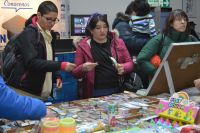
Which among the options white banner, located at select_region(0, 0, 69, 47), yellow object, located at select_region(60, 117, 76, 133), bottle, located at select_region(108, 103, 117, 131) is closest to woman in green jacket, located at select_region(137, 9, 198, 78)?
bottle, located at select_region(108, 103, 117, 131)

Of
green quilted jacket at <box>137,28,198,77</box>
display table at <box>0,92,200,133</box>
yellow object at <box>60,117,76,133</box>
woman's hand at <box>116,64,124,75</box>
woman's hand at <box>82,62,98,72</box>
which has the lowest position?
display table at <box>0,92,200,133</box>

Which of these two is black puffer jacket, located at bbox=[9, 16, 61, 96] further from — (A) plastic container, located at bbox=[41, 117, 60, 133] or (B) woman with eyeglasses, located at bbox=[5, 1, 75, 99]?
(A) plastic container, located at bbox=[41, 117, 60, 133]

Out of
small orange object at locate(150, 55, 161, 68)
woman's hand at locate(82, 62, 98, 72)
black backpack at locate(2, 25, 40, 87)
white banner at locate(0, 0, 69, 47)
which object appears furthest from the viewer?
white banner at locate(0, 0, 69, 47)

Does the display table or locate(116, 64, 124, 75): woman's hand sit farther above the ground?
locate(116, 64, 124, 75): woman's hand

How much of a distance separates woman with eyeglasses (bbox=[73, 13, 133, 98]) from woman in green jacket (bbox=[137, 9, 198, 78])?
5.5 inches

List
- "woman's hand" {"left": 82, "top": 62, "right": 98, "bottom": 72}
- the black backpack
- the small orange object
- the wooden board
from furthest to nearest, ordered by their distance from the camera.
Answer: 1. the small orange object
2. the black backpack
3. "woman's hand" {"left": 82, "top": 62, "right": 98, "bottom": 72}
4. the wooden board

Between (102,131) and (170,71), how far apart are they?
871 millimetres

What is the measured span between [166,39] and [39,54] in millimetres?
1090

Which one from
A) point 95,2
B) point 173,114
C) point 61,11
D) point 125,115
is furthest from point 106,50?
point 95,2

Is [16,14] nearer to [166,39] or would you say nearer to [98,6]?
[98,6]

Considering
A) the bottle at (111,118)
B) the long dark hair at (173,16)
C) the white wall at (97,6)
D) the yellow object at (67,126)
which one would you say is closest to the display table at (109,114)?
the bottle at (111,118)

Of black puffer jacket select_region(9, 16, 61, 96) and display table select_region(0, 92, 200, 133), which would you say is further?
black puffer jacket select_region(9, 16, 61, 96)

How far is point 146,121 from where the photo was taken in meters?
1.90

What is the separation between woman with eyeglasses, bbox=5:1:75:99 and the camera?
2.58 m
